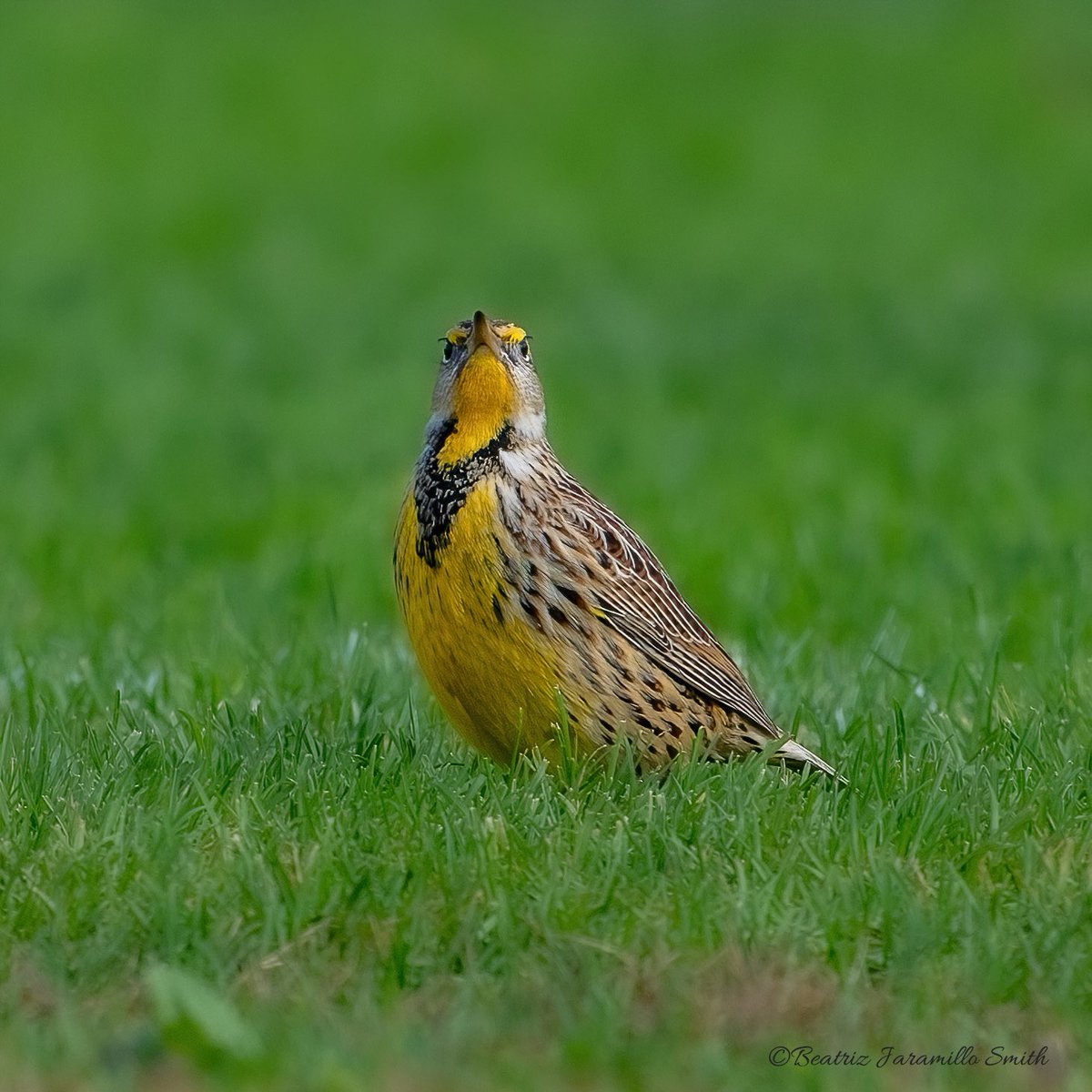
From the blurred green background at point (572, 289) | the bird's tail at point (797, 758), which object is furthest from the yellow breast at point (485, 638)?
the blurred green background at point (572, 289)

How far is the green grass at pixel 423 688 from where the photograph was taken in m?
4.18

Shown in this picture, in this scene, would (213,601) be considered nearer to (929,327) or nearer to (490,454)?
(490,454)

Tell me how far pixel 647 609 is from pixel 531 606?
0.41m

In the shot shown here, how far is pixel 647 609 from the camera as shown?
5703 mm

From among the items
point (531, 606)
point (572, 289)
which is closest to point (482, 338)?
point (531, 606)

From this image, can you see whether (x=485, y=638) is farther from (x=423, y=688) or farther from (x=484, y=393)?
(x=423, y=688)

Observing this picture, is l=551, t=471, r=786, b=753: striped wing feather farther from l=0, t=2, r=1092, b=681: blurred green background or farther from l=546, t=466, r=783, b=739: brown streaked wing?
l=0, t=2, r=1092, b=681: blurred green background

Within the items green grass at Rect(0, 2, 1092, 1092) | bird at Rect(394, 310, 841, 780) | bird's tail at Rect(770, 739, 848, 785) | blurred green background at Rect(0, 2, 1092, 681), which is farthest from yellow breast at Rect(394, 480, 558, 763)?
blurred green background at Rect(0, 2, 1092, 681)

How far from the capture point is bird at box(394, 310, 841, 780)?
5426 mm

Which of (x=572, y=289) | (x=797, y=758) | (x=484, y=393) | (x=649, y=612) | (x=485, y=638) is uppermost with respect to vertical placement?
(x=572, y=289)

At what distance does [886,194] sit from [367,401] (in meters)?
15.0

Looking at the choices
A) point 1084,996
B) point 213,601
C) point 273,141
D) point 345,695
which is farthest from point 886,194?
point 1084,996

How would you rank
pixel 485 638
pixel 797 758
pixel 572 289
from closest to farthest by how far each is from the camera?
pixel 485 638, pixel 797 758, pixel 572 289

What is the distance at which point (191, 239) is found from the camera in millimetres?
22438
